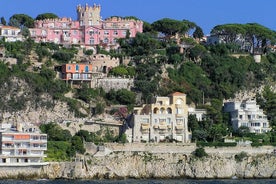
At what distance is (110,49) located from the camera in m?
93.8

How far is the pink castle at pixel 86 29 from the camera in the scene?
95438mm

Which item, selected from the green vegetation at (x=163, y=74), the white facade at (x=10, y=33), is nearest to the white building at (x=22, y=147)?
the green vegetation at (x=163, y=74)

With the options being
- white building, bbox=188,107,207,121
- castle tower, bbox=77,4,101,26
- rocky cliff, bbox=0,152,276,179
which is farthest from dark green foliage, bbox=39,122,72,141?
castle tower, bbox=77,4,101,26

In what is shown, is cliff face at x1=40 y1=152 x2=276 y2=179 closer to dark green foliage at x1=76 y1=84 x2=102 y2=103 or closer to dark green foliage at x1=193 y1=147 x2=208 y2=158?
dark green foliage at x1=193 y1=147 x2=208 y2=158

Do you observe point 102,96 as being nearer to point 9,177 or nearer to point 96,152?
point 96,152

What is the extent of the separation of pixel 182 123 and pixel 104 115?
→ 24.6 ft

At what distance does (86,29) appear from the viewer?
96250mm

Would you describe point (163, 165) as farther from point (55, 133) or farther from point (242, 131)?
point (242, 131)

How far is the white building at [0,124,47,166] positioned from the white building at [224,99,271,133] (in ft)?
62.2

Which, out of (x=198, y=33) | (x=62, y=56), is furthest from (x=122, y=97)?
(x=198, y=33)

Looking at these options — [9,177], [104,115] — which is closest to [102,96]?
[104,115]

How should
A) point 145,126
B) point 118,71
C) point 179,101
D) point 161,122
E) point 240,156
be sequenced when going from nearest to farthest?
point 240,156 → point 145,126 → point 161,122 → point 179,101 → point 118,71

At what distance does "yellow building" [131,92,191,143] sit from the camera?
76000 millimetres

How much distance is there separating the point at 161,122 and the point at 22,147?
1264cm
